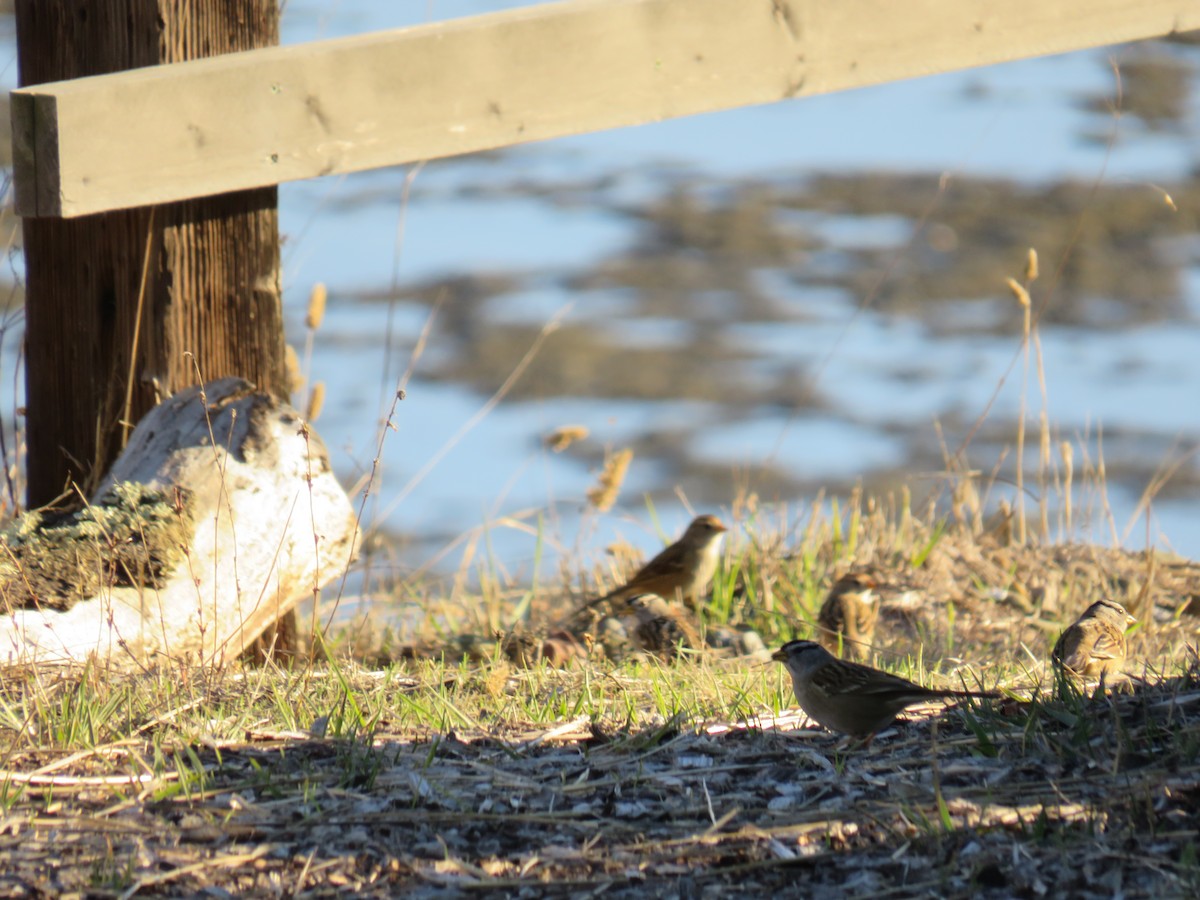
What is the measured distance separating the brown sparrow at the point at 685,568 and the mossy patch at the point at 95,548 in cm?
225

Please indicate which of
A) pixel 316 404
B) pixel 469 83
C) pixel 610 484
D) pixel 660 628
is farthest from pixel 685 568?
pixel 469 83

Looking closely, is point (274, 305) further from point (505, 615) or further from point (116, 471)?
point (505, 615)

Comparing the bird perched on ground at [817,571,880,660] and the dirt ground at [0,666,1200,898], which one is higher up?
the dirt ground at [0,666,1200,898]

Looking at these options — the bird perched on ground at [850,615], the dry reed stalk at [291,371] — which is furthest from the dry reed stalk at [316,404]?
the bird perched on ground at [850,615]

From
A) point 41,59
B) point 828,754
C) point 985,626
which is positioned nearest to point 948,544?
point 985,626

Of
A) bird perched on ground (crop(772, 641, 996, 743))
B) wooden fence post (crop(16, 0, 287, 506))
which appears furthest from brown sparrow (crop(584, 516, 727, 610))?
bird perched on ground (crop(772, 641, 996, 743))

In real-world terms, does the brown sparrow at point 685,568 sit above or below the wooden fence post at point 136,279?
below

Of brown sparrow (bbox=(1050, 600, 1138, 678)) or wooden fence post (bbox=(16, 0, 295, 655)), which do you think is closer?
brown sparrow (bbox=(1050, 600, 1138, 678))

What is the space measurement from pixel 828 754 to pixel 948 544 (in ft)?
12.6

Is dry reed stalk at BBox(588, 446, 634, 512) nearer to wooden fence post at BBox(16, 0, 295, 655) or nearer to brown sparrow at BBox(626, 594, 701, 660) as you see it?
brown sparrow at BBox(626, 594, 701, 660)

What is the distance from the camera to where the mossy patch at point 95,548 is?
4.64m

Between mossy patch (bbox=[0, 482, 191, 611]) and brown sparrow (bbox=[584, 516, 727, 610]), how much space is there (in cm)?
225

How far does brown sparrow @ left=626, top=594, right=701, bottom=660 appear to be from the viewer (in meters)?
5.78

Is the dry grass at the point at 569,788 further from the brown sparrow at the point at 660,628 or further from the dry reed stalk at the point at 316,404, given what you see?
the dry reed stalk at the point at 316,404
